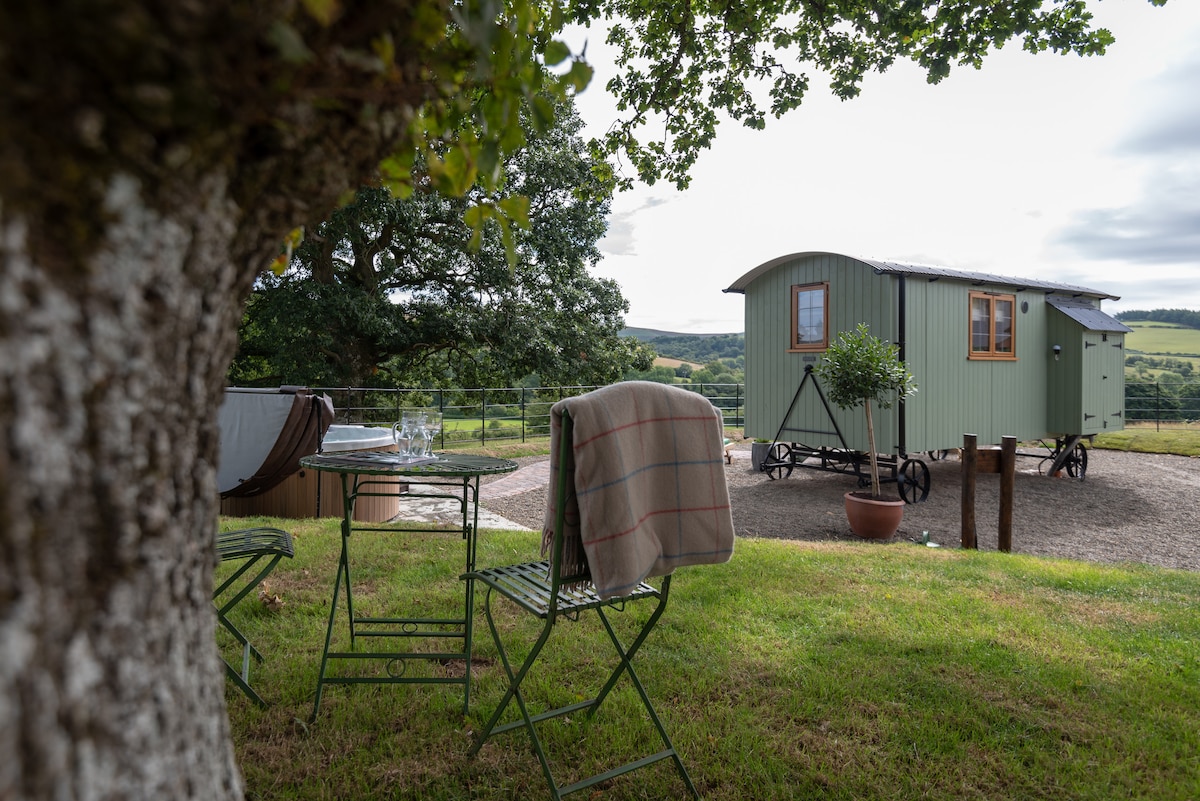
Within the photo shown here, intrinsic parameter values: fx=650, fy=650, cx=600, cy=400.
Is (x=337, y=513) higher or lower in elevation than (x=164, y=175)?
lower

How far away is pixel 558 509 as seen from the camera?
171 centimetres

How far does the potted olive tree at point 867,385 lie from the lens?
5996mm

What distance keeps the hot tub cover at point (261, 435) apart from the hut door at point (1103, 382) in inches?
431

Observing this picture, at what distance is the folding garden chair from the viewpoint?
1646 millimetres

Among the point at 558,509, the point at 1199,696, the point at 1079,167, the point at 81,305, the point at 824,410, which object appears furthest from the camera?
the point at 824,410

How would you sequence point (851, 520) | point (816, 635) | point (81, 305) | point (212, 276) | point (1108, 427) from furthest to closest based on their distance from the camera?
point (1108, 427)
point (851, 520)
point (816, 635)
point (212, 276)
point (81, 305)

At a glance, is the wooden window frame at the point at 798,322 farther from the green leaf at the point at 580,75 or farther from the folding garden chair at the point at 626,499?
the green leaf at the point at 580,75

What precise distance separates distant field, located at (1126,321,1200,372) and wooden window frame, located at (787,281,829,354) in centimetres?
3058

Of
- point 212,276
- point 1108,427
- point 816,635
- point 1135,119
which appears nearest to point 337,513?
point 816,635

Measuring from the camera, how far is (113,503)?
0.53m

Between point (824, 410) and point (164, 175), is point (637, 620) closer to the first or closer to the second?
point (164, 175)

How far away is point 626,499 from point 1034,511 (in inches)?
307

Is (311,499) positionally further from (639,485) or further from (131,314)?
(131,314)

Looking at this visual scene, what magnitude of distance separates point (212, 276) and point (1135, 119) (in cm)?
764
